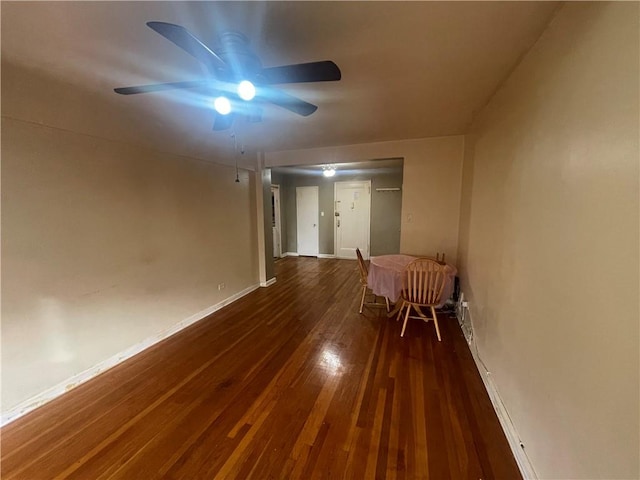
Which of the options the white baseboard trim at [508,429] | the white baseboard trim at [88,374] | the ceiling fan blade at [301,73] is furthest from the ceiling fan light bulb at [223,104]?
the white baseboard trim at [508,429]

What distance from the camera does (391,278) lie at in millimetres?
2953

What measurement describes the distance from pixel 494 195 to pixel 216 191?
10.2ft

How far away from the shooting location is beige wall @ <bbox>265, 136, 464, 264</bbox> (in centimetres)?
349

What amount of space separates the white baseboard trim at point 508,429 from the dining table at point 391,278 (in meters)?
0.85

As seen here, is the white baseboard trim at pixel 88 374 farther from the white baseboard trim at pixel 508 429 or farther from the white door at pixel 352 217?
the white door at pixel 352 217

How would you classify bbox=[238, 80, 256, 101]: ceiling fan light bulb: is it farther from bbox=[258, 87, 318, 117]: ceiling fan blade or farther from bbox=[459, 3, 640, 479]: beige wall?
bbox=[459, 3, 640, 479]: beige wall

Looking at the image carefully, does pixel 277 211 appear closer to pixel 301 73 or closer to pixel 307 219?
pixel 307 219

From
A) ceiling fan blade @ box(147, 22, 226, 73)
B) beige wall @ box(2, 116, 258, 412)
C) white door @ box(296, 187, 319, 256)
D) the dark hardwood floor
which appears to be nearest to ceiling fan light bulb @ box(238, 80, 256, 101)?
ceiling fan blade @ box(147, 22, 226, 73)

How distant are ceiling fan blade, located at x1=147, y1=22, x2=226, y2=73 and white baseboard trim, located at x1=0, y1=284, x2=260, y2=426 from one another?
2514 millimetres

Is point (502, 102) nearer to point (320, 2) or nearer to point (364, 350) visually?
point (320, 2)

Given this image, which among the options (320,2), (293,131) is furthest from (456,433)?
(293,131)

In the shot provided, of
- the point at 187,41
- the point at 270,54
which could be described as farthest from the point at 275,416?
the point at 270,54

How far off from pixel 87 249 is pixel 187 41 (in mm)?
1929

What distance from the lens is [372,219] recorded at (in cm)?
659
